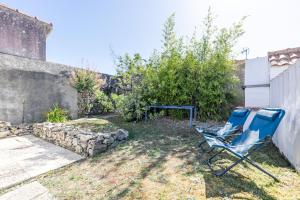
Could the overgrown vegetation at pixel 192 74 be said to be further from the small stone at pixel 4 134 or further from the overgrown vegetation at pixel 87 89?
the small stone at pixel 4 134

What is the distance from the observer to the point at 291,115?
2.85 m

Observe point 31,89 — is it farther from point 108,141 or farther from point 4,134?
point 108,141

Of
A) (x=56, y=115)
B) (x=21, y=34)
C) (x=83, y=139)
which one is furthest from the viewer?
(x=21, y=34)

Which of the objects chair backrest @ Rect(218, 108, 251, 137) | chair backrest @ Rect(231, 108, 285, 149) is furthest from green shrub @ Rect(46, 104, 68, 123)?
chair backrest @ Rect(231, 108, 285, 149)

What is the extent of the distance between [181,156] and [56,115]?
524cm

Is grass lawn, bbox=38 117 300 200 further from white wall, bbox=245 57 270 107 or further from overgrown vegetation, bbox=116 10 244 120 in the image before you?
overgrown vegetation, bbox=116 10 244 120

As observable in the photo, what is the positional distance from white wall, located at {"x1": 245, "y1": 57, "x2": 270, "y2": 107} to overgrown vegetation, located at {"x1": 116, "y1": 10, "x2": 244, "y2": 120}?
0.73 metres

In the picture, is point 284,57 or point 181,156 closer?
point 181,156

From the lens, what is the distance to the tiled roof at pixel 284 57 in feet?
15.3

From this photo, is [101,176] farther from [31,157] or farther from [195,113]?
[195,113]

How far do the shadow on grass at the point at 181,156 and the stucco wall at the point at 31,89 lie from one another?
3.58 metres

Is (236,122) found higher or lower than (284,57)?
lower

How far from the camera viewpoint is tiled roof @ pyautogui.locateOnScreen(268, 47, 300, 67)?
467 cm

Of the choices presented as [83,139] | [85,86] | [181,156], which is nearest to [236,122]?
[181,156]
